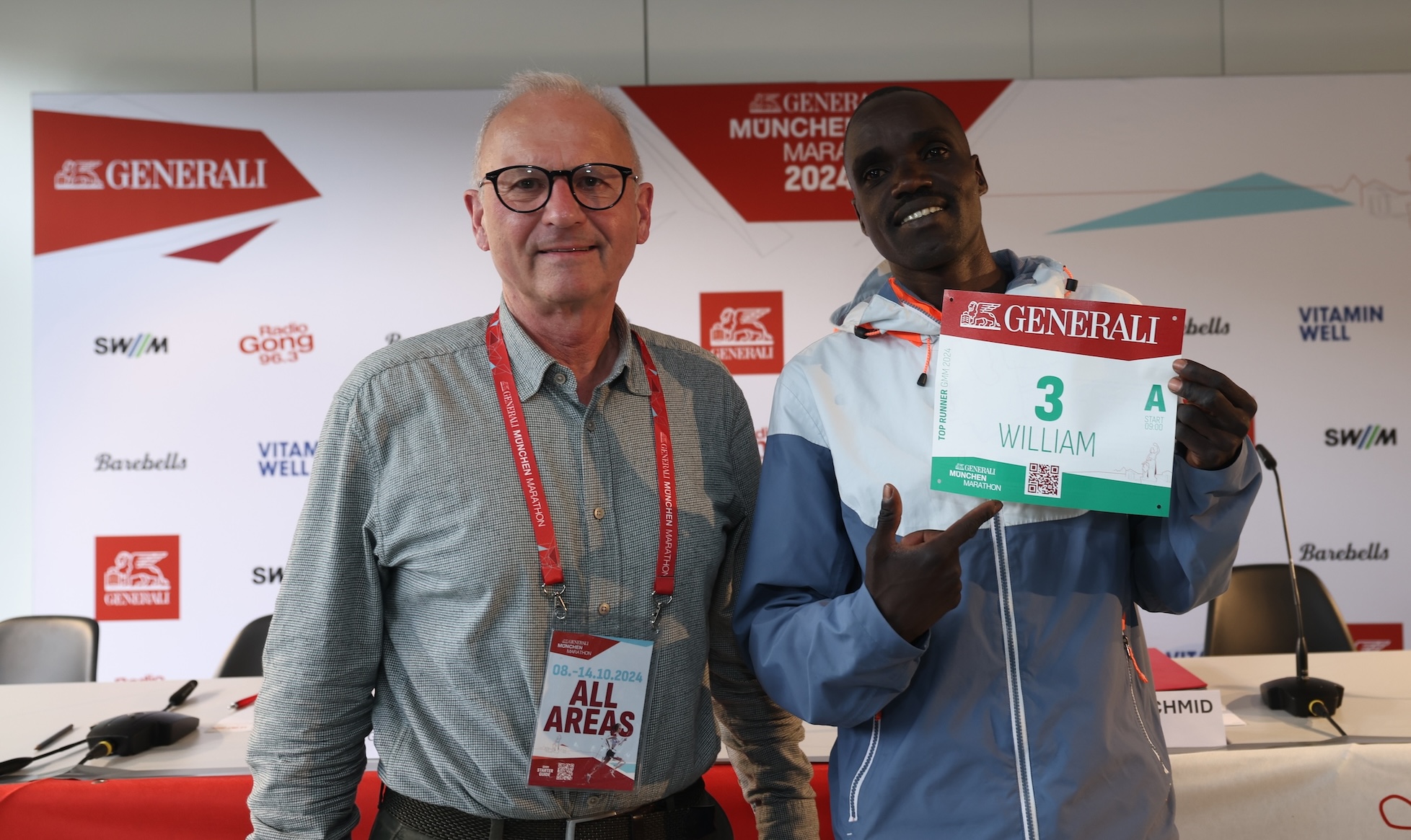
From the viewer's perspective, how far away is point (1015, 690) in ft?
3.53

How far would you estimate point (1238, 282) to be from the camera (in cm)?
414

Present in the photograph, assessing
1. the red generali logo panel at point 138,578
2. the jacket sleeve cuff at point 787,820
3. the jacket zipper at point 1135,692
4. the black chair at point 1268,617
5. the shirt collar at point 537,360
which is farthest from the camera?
the red generali logo panel at point 138,578

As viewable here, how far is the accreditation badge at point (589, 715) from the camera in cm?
118

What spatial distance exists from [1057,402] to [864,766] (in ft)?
1.69

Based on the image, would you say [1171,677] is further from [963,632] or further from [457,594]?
[457,594]

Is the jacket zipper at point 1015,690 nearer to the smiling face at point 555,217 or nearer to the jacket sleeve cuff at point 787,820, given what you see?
the jacket sleeve cuff at point 787,820

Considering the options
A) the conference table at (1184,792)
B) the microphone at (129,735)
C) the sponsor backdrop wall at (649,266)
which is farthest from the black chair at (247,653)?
the sponsor backdrop wall at (649,266)

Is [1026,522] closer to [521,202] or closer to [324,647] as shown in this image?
[521,202]

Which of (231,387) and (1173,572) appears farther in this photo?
(231,387)

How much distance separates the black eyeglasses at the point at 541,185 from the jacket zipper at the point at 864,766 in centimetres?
78

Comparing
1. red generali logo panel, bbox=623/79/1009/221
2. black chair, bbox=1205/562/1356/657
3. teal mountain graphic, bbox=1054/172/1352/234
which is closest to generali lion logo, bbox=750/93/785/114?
red generali logo panel, bbox=623/79/1009/221

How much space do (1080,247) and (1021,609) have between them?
3476 mm

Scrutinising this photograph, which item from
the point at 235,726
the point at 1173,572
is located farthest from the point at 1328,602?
the point at 235,726

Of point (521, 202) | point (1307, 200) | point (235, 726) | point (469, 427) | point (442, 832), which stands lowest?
point (235, 726)
